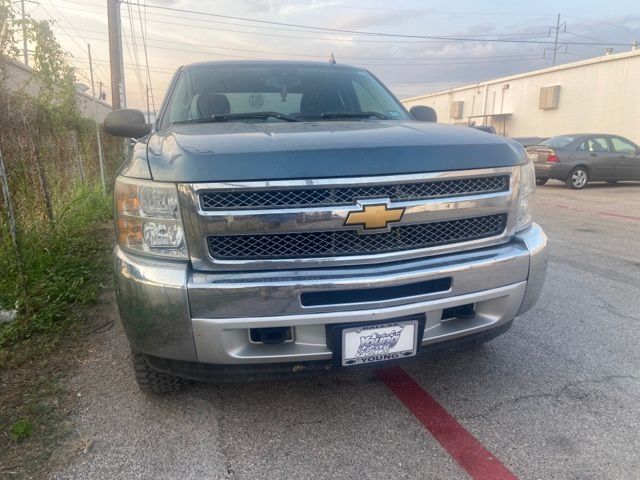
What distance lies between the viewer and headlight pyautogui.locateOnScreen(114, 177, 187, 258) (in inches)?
78.2

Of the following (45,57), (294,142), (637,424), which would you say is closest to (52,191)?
(45,57)

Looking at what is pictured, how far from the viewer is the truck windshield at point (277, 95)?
3.18 metres

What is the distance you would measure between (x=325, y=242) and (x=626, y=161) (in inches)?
577

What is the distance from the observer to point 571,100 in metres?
22.0

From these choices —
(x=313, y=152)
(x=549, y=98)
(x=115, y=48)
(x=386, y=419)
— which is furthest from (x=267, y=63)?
(x=549, y=98)

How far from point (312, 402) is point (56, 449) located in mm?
1189

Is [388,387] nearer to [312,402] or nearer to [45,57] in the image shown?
[312,402]

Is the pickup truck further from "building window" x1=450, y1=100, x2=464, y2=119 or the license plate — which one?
"building window" x1=450, y1=100, x2=464, y2=119

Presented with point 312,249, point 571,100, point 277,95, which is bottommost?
point 312,249

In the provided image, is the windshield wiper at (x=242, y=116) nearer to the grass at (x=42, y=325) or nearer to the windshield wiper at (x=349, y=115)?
the windshield wiper at (x=349, y=115)

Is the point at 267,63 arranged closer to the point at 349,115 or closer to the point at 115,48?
the point at 349,115

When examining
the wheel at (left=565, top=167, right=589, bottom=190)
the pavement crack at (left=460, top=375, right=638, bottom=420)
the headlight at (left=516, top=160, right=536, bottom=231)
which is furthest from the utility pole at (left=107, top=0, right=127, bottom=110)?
the pavement crack at (left=460, top=375, right=638, bottom=420)

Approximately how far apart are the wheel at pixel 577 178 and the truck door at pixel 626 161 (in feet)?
3.73

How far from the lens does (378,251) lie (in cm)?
212
